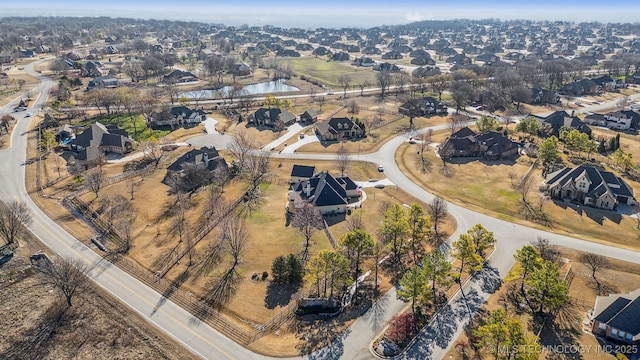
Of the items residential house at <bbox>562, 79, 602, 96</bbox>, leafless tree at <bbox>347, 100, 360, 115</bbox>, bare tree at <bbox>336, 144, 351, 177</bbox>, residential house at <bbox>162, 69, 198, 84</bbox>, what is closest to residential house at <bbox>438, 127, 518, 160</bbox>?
bare tree at <bbox>336, 144, 351, 177</bbox>

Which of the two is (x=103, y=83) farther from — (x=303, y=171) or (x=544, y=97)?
(x=544, y=97)

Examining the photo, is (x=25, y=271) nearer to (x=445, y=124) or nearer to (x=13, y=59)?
(x=445, y=124)

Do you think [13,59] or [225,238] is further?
[13,59]

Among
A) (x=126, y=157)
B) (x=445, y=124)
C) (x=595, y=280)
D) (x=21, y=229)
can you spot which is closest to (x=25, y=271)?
(x=21, y=229)

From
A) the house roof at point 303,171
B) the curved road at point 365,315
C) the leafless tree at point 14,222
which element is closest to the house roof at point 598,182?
the curved road at point 365,315

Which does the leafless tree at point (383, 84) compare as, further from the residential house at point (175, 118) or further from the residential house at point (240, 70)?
the residential house at point (175, 118)

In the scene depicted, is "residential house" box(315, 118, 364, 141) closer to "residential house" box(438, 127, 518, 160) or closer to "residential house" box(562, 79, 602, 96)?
"residential house" box(438, 127, 518, 160)

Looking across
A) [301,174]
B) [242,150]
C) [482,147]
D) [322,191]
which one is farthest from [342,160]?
[482,147]
